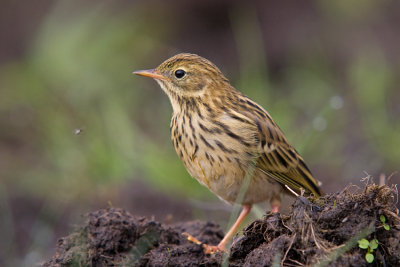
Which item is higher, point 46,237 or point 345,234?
point 46,237

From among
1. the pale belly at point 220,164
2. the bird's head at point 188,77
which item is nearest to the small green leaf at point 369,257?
the pale belly at point 220,164

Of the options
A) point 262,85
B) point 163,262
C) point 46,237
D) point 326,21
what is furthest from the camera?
point 326,21

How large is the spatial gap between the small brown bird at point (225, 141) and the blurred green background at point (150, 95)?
900 millimetres

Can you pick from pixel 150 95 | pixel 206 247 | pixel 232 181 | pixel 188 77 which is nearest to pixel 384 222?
pixel 206 247

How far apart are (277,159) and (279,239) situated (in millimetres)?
1894

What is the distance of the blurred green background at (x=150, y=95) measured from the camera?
7727 millimetres

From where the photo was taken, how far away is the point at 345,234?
12.7 ft

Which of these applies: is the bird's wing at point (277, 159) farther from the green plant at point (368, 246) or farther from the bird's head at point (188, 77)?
the green plant at point (368, 246)

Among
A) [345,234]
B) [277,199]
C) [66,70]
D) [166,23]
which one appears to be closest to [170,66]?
[277,199]

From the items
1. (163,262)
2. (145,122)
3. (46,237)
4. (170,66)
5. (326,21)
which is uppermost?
(326,21)

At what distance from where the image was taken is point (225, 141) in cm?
548

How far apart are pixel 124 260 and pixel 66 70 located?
615 cm

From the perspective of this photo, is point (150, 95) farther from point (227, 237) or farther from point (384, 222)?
point (384, 222)

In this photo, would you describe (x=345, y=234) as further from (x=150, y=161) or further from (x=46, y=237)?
(x=150, y=161)
